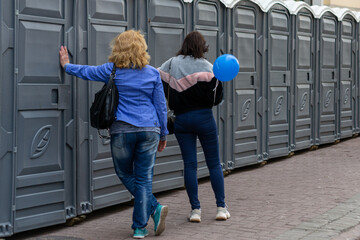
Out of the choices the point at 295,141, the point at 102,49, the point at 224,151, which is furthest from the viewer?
the point at 295,141

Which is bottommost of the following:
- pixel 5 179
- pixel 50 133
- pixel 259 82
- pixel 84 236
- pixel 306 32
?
pixel 84 236

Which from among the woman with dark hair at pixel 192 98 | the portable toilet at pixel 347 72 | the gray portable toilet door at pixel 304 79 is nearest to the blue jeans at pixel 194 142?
the woman with dark hair at pixel 192 98

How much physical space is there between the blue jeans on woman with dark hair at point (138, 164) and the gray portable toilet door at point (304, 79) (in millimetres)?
5812

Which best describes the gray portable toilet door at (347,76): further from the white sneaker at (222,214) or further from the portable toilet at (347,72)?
the white sneaker at (222,214)

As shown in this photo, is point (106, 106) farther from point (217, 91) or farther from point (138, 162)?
point (217, 91)

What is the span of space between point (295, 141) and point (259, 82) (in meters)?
1.66

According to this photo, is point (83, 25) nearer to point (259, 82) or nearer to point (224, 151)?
point (224, 151)

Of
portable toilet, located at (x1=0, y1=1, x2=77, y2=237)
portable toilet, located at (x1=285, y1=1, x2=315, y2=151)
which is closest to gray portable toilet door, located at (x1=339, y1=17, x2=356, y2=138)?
portable toilet, located at (x1=285, y1=1, x2=315, y2=151)

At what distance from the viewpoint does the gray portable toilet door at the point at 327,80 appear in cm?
1231

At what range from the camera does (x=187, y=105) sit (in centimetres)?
649

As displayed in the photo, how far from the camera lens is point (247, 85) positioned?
32.7ft

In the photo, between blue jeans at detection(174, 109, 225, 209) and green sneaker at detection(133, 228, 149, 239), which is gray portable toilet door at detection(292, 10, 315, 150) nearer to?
blue jeans at detection(174, 109, 225, 209)

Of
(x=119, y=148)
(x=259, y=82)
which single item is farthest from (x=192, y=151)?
A: (x=259, y=82)

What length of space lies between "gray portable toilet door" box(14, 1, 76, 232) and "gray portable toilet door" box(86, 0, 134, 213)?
29 centimetres
